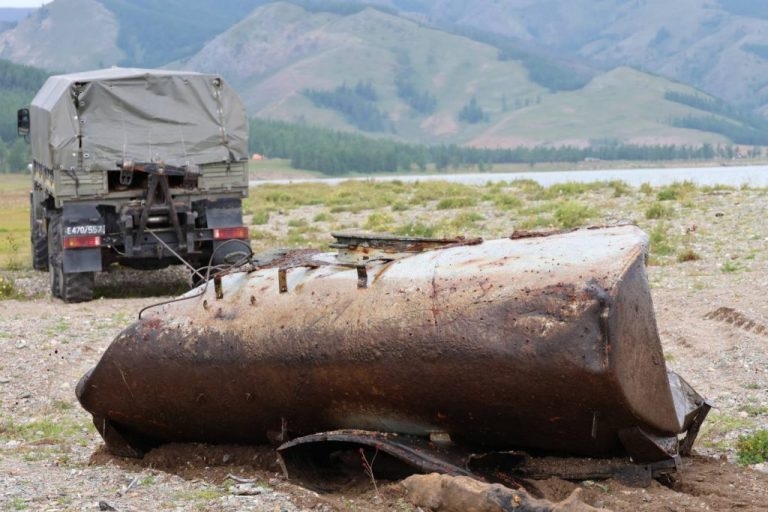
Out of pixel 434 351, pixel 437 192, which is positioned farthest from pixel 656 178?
pixel 434 351

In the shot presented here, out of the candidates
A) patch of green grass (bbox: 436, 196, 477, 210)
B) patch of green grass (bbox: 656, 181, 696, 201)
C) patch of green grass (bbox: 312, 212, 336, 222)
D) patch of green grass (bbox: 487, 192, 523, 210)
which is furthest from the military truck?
patch of green grass (bbox: 656, 181, 696, 201)

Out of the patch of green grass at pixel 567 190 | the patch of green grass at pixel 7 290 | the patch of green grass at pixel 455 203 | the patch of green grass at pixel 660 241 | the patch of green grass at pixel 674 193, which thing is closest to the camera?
the patch of green grass at pixel 7 290

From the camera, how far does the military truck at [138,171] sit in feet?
56.7

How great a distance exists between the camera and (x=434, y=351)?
23.2 ft

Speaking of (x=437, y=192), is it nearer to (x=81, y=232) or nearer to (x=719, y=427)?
(x=81, y=232)

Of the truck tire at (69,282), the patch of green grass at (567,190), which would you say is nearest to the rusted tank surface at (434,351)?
the truck tire at (69,282)

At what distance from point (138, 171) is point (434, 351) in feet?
37.0

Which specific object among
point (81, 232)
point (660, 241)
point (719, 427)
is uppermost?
point (81, 232)

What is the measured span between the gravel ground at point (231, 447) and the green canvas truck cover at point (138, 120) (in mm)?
2185

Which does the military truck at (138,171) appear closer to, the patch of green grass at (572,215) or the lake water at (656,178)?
the patch of green grass at (572,215)

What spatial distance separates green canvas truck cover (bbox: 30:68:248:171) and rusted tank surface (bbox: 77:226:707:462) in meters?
9.44

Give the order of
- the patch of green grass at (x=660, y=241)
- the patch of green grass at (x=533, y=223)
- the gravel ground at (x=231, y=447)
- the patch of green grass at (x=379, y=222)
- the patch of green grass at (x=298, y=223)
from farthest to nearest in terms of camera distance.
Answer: the patch of green grass at (x=298, y=223) → the patch of green grass at (x=379, y=222) → the patch of green grass at (x=533, y=223) → the patch of green grass at (x=660, y=241) → the gravel ground at (x=231, y=447)

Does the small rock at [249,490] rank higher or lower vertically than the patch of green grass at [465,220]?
lower

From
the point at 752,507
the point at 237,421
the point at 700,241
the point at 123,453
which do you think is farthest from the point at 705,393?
the point at 700,241
